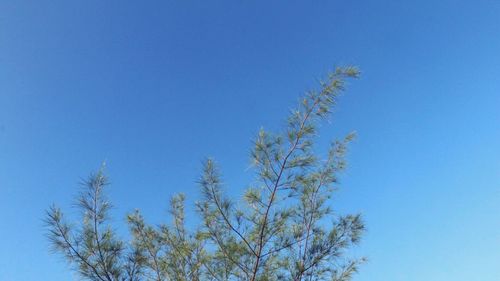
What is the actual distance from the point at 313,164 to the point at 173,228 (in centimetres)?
224

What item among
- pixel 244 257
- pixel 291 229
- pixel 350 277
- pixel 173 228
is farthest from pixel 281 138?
pixel 173 228

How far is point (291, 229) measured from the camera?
5.52 meters

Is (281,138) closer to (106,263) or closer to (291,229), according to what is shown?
(291,229)

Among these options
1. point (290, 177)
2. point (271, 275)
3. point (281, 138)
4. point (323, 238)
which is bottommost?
point (271, 275)

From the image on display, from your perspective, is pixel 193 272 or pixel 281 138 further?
pixel 193 272

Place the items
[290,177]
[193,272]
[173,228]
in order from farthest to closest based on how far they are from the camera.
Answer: [173,228], [193,272], [290,177]

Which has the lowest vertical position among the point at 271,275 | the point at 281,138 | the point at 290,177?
the point at 271,275

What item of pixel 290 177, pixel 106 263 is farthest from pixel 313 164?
pixel 106 263

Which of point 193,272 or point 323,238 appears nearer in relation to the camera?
point 323,238

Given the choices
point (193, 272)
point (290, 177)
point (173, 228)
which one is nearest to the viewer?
point (290, 177)

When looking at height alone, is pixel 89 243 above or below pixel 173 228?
below

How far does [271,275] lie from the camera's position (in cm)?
537

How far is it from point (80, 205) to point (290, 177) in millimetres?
2409

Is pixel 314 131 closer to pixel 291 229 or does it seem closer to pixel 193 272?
pixel 291 229
